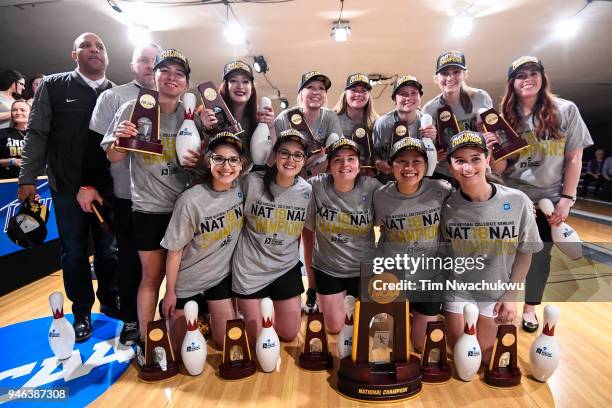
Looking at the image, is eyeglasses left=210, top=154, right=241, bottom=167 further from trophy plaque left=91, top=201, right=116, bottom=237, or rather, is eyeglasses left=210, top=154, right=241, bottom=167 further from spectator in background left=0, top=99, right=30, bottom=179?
spectator in background left=0, top=99, right=30, bottom=179

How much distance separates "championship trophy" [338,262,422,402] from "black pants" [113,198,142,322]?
1.27m

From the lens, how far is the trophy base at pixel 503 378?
5.66ft

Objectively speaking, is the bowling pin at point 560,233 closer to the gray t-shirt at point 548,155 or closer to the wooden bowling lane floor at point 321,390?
the gray t-shirt at point 548,155

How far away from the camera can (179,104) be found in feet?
6.63

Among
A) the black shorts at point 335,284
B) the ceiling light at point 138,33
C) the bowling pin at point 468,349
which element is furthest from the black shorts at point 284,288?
the ceiling light at point 138,33

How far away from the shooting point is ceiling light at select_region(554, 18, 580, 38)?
489cm

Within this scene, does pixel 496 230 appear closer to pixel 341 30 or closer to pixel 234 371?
pixel 234 371

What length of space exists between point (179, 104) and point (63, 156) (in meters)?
0.81

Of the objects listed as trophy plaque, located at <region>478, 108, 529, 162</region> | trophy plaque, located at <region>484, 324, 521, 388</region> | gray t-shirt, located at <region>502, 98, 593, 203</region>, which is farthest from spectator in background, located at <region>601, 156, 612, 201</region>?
trophy plaque, located at <region>484, 324, 521, 388</region>

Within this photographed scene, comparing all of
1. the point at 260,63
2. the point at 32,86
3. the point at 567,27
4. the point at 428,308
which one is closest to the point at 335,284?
the point at 428,308

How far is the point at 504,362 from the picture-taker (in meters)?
1.78

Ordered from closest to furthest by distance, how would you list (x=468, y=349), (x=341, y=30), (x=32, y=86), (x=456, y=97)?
(x=468, y=349) → (x=456, y=97) → (x=32, y=86) → (x=341, y=30)

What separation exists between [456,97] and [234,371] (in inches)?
78.9

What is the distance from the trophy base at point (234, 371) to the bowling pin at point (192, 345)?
0.12m
